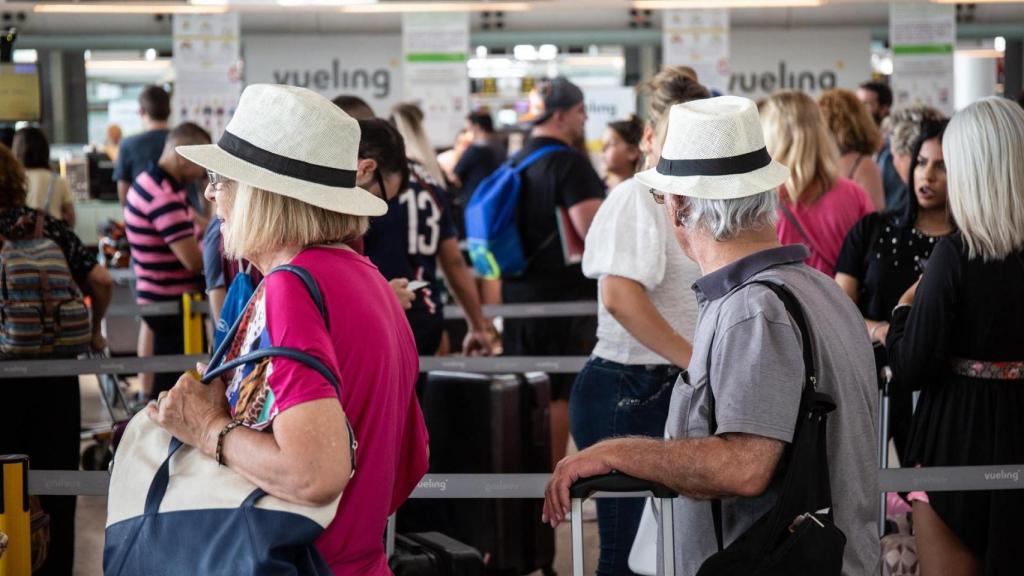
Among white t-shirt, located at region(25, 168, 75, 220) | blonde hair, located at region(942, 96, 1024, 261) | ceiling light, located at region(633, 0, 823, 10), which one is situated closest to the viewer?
blonde hair, located at region(942, 96, 1024, 261)

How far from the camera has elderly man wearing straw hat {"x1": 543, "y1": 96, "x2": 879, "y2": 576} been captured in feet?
6.19

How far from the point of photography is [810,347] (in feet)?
6.30

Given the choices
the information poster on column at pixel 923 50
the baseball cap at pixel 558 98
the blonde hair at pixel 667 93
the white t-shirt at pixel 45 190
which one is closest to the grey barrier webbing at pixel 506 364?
the baseball cap at pixel 558 98

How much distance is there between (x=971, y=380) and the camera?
9.53 ft

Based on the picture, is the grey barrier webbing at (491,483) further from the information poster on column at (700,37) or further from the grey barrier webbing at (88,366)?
the information poster on column at (700,37)

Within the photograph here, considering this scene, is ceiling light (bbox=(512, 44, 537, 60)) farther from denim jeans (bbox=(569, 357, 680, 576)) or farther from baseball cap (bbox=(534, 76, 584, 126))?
denim jeans (bbox=(569, 357, 680, 576))

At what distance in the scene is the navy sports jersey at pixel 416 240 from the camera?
3867mm

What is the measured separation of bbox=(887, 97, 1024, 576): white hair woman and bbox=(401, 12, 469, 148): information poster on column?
31.9 feet

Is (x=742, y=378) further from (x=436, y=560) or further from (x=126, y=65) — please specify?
(x=126, y=65)

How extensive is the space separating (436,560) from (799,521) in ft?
4.39

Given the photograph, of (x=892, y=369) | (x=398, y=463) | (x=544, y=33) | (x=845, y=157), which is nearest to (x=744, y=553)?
(x=398, y=463)

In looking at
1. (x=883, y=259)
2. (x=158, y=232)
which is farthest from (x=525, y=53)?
(x=883, y=259)

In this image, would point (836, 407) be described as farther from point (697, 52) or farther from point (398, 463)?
point (697, 52)

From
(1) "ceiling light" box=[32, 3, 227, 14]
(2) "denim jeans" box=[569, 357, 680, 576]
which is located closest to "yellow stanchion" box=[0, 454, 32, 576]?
(2) "denim jeans" box=[569, 357, 680, 576]
